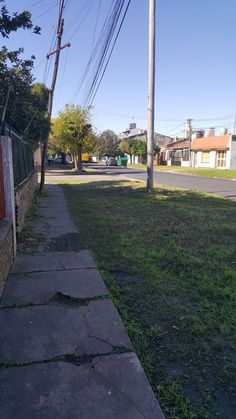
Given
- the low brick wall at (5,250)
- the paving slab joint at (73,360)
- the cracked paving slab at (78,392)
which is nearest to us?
the cracked paving slab at (78,392)

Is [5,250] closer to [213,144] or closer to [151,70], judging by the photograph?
[151,70]

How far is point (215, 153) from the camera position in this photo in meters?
46.1

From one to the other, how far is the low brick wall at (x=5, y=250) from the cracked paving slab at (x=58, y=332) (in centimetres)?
71

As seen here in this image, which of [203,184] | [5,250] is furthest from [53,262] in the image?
[203,184]

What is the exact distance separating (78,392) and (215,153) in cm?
4637

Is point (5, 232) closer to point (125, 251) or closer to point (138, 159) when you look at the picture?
point (125, 251)

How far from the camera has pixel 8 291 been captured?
4.11 meters

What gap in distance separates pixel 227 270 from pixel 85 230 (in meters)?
3.66

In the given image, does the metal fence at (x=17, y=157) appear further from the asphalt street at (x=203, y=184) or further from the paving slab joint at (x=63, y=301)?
the asphalt street at (x=203, y=184)

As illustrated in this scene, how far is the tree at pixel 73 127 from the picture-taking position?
1253 inches

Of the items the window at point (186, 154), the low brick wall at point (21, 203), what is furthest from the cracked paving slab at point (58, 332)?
the window at point (186, 154)

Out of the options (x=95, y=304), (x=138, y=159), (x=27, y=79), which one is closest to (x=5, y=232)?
(x=95, y=304)

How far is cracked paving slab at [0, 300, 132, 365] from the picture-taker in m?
2.89

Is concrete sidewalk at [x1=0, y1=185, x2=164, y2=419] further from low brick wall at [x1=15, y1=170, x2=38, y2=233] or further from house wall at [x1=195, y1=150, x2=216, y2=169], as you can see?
house wall at [x1=195, y1=150, x2=216, y2=169]
